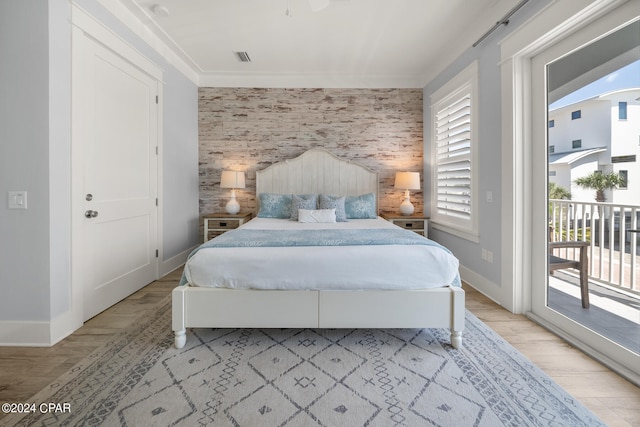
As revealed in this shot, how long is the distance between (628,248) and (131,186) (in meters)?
4.03

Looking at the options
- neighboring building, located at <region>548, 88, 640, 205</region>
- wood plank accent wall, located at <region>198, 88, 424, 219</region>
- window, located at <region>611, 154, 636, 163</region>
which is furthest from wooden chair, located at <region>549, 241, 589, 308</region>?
wood plank accent wall, located at <region>198, 88, 424, 219</region>

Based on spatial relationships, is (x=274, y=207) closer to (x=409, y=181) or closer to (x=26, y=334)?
(x=409, y=181)

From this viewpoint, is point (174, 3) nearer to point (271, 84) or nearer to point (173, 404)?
point (271, 84)

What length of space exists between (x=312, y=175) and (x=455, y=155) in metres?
1.93

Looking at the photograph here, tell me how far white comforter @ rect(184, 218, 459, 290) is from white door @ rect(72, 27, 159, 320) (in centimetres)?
113

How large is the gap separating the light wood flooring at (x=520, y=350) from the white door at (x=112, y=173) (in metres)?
0.33

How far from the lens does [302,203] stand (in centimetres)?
392

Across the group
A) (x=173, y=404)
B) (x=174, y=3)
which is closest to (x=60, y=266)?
(x=173, y=404)

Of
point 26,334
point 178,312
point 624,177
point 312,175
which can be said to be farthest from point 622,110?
point 26,334

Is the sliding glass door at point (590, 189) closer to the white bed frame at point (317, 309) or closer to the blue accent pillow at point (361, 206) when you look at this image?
the white bed frame at point (317, 309)

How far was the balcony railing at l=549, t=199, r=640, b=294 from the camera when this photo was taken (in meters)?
1.87

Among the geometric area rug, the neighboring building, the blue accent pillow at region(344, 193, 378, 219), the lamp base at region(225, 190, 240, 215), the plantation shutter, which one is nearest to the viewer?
the geometric area rug

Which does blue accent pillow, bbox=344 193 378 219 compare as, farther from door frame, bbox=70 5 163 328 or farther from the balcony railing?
door frame, bbox=70 5 163 328

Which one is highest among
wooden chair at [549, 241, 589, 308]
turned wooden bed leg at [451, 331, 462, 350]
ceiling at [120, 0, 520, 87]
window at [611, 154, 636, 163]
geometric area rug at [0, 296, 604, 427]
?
ceiling at [120, 0, 520, 87]
